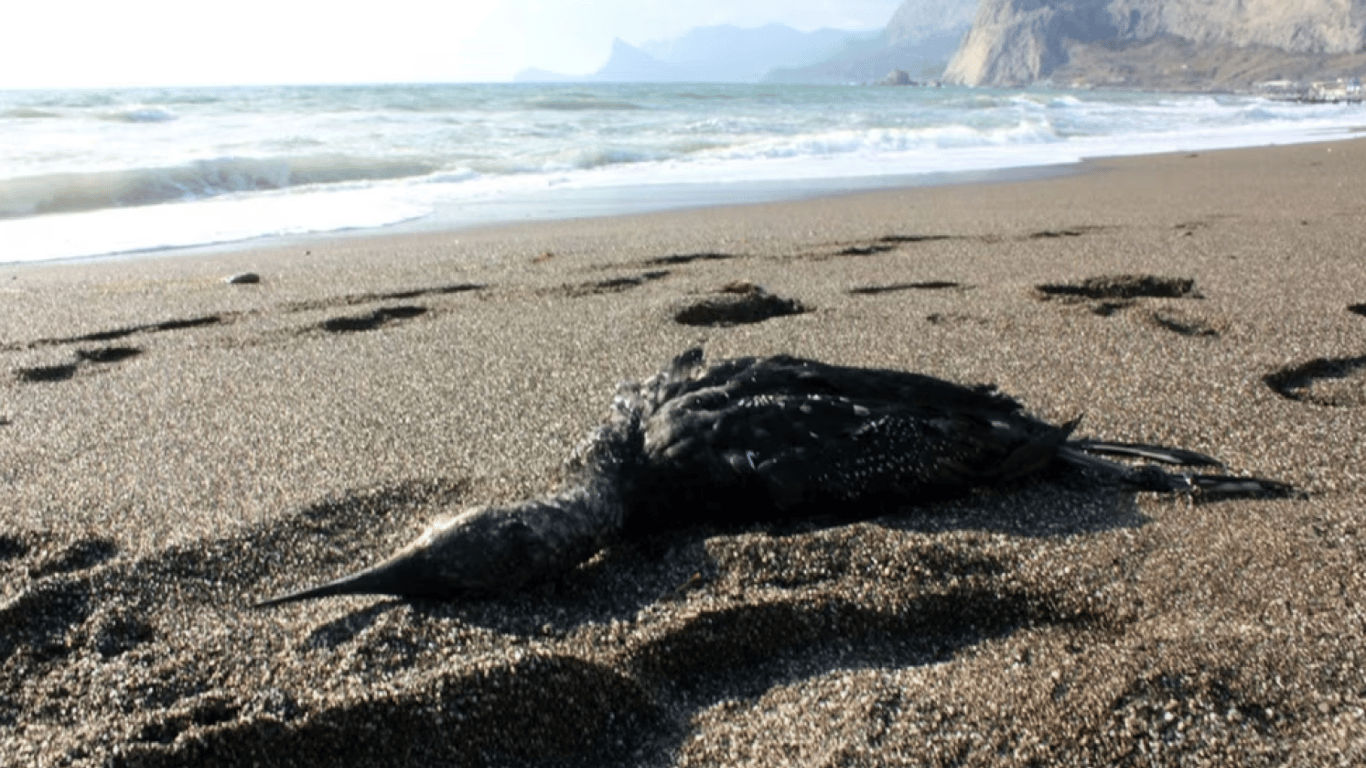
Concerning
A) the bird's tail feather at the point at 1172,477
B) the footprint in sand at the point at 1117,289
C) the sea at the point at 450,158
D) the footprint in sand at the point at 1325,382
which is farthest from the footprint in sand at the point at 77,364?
the footprint in sand at the point at 1325,382

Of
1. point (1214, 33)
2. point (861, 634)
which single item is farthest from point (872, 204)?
point (1214, 33)

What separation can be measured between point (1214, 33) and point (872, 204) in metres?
93.8

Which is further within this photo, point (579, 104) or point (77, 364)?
point (579, 104)

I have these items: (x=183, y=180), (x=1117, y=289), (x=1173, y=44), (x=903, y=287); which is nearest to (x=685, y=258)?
(x=903, y=287)

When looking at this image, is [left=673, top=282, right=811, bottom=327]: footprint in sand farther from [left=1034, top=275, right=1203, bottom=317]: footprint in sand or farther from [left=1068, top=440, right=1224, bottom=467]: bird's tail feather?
[left=1068, top=440, right=1224, bottom=467]: bird's tail feather

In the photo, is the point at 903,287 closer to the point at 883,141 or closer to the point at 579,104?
the point at 883,141

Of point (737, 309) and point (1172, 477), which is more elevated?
point (737, 309)

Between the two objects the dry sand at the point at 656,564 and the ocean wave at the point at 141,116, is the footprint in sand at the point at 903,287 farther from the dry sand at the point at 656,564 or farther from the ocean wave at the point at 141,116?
the ocean wave at the point at 141,116

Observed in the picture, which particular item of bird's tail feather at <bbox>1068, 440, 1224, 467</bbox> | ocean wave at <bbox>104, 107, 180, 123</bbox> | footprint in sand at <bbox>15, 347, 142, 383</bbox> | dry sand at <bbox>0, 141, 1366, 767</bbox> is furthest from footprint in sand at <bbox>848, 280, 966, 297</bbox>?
ocean wave at <bbox>104, 107, 180, 123</bbox>

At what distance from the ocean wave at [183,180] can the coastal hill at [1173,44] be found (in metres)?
71.5

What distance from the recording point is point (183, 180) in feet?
32.8

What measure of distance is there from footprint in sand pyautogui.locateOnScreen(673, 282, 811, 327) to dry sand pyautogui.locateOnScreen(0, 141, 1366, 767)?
0.06 metres

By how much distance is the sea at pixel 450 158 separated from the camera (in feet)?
26.9

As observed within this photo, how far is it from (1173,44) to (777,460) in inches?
3873
